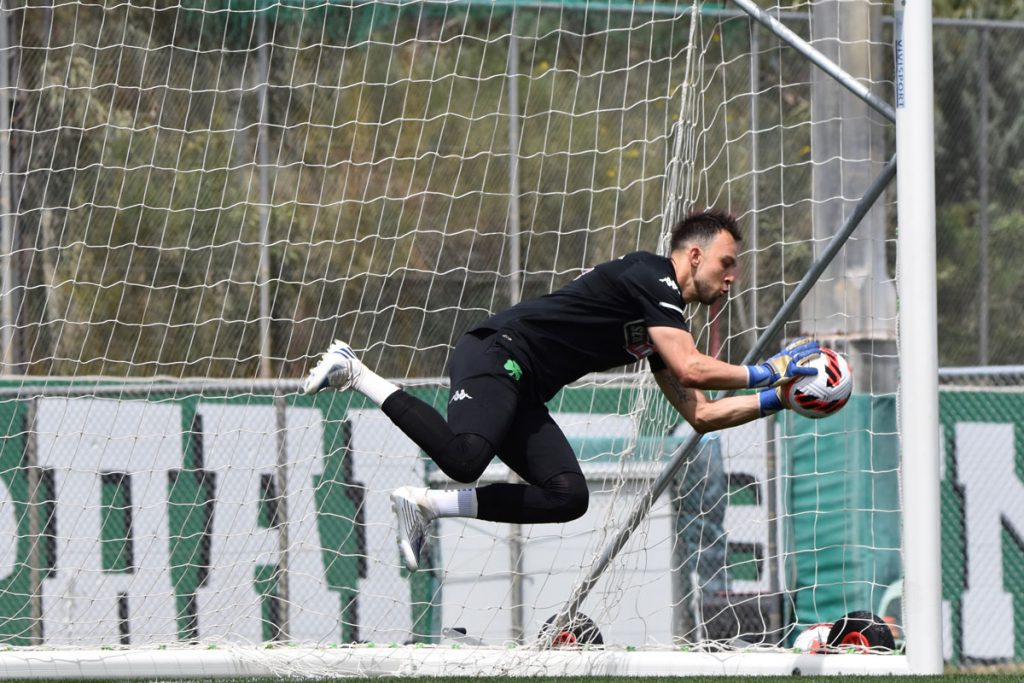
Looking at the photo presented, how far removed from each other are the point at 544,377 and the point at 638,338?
0.41 m

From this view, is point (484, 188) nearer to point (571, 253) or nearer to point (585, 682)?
point (571, 253)

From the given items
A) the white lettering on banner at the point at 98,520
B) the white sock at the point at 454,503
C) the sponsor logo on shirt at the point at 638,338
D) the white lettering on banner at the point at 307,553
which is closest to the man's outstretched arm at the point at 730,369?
the sponsor logo on shirt at the point at 638,338

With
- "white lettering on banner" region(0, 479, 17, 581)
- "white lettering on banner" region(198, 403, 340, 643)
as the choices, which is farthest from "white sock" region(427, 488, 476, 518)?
"white lettering on banner" region(0, 479, 17, 581)

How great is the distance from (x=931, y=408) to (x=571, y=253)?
4.05 meters

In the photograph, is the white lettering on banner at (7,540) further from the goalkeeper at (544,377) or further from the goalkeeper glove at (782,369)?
the goalkeeper glove at (782,369)

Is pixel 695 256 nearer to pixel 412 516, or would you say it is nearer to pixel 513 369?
pixel 513 369

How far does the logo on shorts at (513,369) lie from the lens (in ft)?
17.6

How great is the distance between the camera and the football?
16.1 feet

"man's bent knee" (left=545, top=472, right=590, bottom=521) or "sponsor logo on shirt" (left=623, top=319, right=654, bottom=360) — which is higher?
"sponsor logo on shirt" (left=623, top=319, right=654, bottom=360)

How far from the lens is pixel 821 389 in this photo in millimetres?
4906

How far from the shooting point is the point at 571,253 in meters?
9.31

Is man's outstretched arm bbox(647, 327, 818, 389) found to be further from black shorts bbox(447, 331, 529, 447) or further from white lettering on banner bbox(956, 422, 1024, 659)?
white lettering on banner bbox(956, 422, 1024, 659)

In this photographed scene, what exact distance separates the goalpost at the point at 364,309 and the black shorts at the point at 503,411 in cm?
136

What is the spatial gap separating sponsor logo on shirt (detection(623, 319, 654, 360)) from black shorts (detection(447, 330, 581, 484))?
1.43 feet
